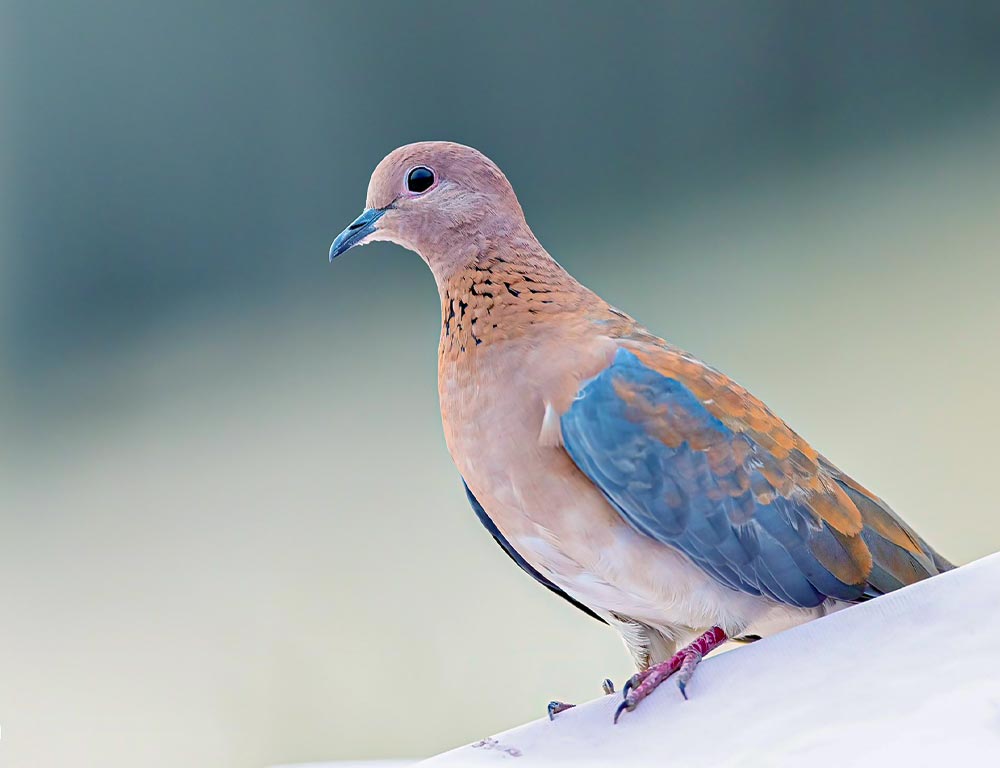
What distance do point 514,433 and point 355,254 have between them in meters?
1.20

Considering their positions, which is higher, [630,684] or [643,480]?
[643,480]

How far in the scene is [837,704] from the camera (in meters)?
0.58

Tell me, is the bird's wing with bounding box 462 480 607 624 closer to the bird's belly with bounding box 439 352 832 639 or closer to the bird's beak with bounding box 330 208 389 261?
the bird's belly with bounding box 439 352 832 639

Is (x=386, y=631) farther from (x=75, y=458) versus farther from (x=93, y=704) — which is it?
(x=75, y=458)

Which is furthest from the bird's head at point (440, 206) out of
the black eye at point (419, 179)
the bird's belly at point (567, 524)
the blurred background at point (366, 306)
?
the blurred background at point (366, 306)

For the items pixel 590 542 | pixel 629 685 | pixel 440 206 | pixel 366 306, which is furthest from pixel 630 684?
pixel 366 306

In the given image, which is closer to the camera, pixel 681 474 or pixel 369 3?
pixel 681 474

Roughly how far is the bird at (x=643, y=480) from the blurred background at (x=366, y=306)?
943 mm

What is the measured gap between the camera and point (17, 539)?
6.28 ft

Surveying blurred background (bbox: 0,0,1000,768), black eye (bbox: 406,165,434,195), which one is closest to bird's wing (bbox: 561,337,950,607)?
black eye (bbox: 406,165,434,195)

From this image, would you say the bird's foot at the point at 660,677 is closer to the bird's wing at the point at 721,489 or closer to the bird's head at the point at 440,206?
the bird's wing at the point at 721,489

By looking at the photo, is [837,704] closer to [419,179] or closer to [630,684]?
[630,684]

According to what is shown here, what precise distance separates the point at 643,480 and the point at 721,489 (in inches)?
2.7

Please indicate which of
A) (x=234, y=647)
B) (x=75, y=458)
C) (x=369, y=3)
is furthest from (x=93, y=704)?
(x=369, y=3)
